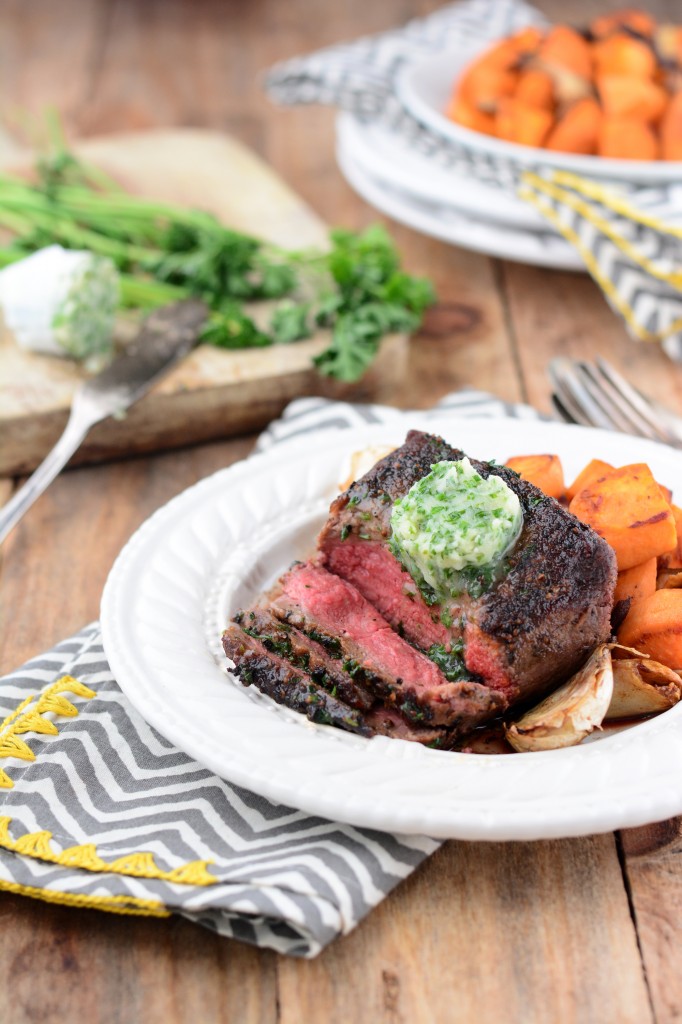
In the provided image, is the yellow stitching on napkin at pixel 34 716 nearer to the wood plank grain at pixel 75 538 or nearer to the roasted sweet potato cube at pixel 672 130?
the wood plank grain at pixel 75 538

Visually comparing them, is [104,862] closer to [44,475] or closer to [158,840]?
[158,840]

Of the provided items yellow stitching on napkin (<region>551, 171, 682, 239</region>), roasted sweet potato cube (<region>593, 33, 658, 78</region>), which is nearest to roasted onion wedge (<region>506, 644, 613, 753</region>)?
yellow stitching on napkin (<region>551, 171, 682, 239</region>)

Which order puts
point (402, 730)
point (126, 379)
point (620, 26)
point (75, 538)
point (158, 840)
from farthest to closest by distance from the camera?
point (620, 26) < point (126, 379) < point (75, 538) < point (402, 730) < point (158, 840)

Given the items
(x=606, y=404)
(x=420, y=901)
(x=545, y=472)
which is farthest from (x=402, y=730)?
(x=606, y=404)

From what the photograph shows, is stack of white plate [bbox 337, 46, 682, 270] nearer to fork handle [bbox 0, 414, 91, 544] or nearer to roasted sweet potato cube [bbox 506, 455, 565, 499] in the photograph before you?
roasted sweet potato cube [bbox 506, 455, 565, 499]

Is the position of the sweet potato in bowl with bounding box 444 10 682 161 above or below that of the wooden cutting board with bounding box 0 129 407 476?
above

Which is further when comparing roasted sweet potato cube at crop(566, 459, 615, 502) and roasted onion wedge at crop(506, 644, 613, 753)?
roasted sweet potato cube at crop(566, 459, 615, 502)
